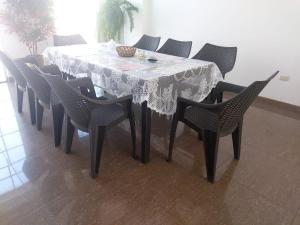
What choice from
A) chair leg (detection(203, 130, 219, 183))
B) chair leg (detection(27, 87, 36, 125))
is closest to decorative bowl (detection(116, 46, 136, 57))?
chair leg (detection(27, 87, 36, 125))

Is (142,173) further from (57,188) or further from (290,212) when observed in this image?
(290,212)

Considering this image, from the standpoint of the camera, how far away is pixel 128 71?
1956mm

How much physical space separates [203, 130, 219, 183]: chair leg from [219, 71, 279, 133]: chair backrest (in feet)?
0.29

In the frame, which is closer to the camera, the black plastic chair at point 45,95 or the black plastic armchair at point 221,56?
the black plastic chair at point 45,95

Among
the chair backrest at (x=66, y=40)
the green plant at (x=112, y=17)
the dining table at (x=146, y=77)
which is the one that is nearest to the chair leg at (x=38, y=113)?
the dining table at (x=146, y=77)

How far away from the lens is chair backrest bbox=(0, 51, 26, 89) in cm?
236

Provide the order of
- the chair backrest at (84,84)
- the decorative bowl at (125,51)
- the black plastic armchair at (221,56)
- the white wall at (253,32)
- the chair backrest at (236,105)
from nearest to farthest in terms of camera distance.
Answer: the chair backrest at (236,105)
the chair backrest at (84,84)
the decorative bowl at (125,51)
the black plastic armchair at (221,56)
the white wall at (253,32)

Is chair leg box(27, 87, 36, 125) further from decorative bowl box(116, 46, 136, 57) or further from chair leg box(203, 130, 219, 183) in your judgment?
chair leg box(203, 130, 219, 183)

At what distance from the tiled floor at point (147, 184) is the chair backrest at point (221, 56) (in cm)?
88

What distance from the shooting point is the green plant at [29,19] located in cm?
346

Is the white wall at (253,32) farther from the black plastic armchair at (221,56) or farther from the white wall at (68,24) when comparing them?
the white wall at (68,24)

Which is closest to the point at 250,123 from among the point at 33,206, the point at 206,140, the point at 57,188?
the point at 206,140

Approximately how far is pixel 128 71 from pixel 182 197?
1.08 metres

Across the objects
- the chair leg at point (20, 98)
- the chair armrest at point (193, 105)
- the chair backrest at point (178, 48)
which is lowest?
the chair leg at point (20, 98)
